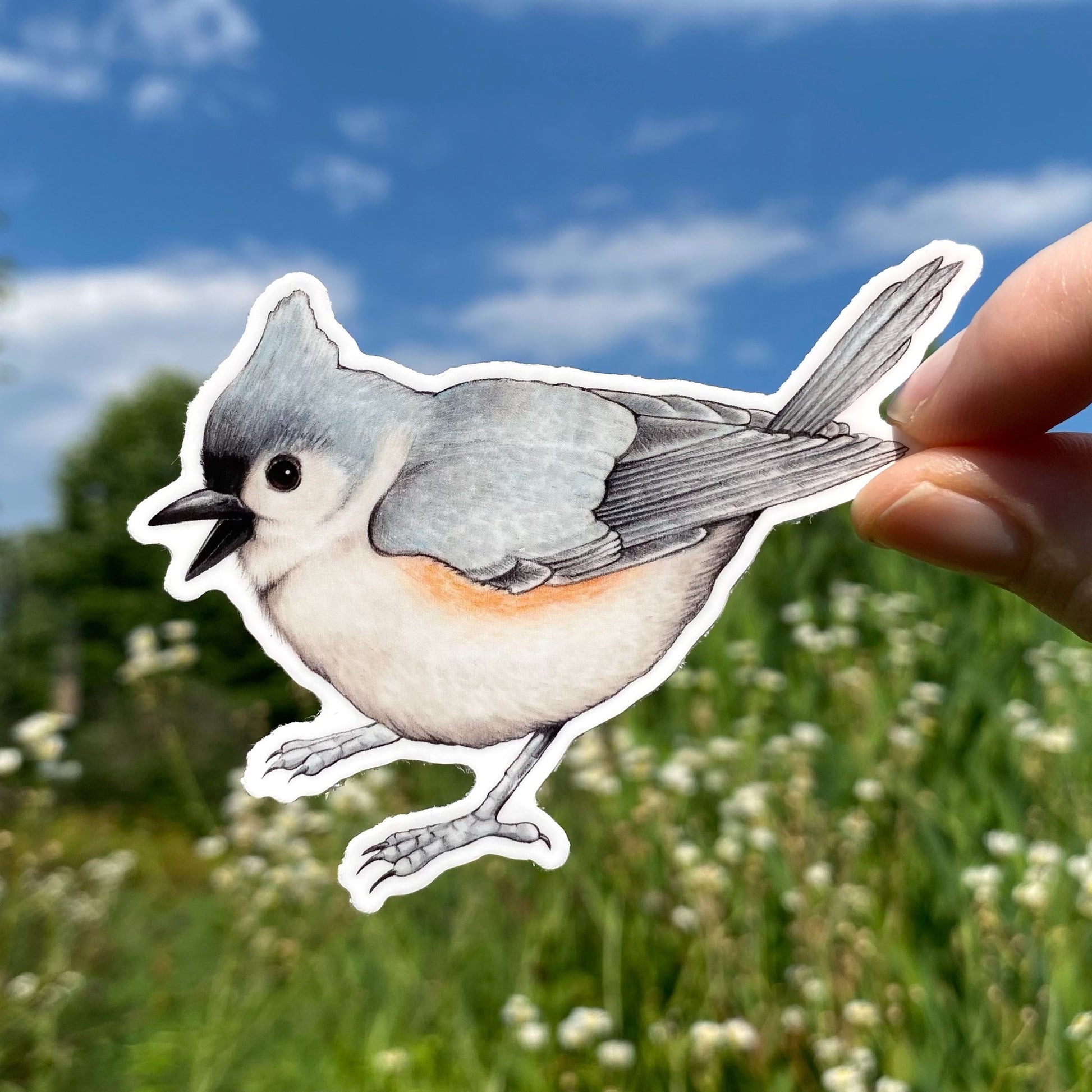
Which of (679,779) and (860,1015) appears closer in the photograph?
(860,1015)

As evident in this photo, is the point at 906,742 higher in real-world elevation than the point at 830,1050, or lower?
higher

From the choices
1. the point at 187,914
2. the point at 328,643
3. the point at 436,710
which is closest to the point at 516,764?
the point at 436,710

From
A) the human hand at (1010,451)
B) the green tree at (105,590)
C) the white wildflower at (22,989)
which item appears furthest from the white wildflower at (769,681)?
the green tree at (105,590)

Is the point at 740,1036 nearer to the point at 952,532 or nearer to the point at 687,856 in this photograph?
the point at 687,856

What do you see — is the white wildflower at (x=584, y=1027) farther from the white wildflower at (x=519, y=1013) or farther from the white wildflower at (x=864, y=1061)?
the white wildflower at (x=864, y=1061)

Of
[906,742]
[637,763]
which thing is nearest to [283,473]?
[637,763]

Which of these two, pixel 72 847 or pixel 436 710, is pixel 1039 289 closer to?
pixel 436 710
